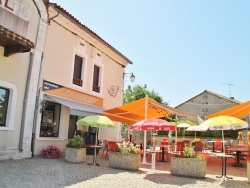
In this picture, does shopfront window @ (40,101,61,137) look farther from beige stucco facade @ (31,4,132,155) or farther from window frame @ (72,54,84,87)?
window frame @ (72,54,84,87)

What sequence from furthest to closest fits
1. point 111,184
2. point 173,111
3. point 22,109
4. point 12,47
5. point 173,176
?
point 173,111
point 22,109
point 12,47
point 173,176
point 111,184

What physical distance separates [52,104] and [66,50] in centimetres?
304

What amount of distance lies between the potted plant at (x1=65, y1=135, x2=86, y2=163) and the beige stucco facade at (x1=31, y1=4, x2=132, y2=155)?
189cm

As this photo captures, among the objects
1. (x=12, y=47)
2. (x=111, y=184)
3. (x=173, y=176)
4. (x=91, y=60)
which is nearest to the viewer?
(x=111, y=184)

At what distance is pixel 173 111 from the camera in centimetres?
1290

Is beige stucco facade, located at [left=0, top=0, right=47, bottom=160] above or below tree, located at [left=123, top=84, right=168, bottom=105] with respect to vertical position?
below

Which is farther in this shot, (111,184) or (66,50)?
(66,50)

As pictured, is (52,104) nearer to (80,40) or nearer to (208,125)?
(80,40)

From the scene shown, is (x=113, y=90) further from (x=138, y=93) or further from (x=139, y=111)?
(x=138, y=93)

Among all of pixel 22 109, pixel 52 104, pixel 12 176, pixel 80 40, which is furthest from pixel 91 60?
pixel 12 176

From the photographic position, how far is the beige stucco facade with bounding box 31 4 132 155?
475 inches

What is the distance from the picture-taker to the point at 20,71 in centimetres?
1062

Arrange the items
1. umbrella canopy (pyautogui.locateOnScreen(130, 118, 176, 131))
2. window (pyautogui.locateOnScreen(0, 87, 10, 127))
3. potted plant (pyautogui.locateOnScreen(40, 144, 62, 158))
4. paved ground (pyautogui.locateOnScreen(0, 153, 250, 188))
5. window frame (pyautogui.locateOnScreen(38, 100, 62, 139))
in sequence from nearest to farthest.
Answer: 1. paved ground (pyautogui.locateOnScreen(0, 153, 250, 188))
2. umbrella canopy (pyautogui.locateOnScreen(130, 118, 176, 131))
3. window (pyautogui.locateOnScreen(0, 87, 10, 127))
4. potted plant (pyautogui.locateOnScreen(40, 144, 62, 158))
5. window frame (pyautogui.locateOnScreen(38, 100, 62, 139))

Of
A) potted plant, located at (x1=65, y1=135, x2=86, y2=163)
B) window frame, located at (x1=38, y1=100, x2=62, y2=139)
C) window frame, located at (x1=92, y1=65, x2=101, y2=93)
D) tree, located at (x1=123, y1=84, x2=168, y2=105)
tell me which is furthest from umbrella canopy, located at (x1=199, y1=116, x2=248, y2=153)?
tree, located at (x1=123, y1=84, x2=168, y2=105)
